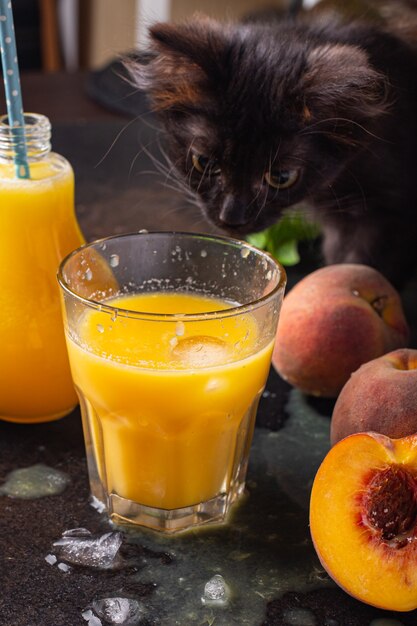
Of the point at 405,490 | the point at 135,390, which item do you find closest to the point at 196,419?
the point at 135,390

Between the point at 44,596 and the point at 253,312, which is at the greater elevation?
the point at 253,312

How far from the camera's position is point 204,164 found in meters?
0.92

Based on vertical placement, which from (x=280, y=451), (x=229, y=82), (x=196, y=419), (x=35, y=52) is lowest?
(x=35, y=52)

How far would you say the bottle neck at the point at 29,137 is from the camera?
747 millimetres

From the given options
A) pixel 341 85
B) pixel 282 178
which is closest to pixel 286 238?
pixel 282 178

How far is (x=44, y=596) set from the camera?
2.04 ft

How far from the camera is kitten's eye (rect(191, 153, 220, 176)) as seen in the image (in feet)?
2.97

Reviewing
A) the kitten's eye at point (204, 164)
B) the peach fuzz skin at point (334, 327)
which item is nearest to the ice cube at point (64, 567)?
the peach fuzz skin at point (334, 327)

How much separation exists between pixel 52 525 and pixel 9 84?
37cm

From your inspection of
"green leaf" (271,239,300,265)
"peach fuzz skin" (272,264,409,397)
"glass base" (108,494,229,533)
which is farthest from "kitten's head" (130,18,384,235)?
"glass base" (108,494,229,533)

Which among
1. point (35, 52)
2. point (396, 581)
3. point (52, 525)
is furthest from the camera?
point (35, 52)

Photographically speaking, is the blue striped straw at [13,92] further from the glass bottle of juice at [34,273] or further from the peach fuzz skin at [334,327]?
the peach fuzz skin at [334,327]

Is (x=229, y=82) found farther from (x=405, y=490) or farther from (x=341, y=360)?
(x=405, y=490)

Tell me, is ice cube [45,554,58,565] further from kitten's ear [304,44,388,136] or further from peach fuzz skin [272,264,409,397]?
kitten's ear [304,44,388,136]
